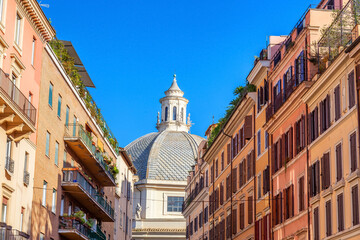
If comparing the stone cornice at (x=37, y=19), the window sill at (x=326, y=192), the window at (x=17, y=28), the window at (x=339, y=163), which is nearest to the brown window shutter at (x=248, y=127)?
the stone cornice at (x=37, y=19)

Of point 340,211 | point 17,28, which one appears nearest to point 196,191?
point 17,28

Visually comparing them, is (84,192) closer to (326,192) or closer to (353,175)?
(326,192)

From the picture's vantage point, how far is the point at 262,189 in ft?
148

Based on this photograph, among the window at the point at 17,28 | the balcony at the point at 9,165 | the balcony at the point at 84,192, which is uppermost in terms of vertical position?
the window at the point at 17,28

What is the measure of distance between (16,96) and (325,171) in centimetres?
1372

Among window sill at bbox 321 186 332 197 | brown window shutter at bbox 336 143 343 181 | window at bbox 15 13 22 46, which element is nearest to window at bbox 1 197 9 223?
window at bbox 15 13 22 46

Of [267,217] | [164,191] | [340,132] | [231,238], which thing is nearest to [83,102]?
[231,238]

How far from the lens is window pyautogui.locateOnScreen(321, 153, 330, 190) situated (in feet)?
106

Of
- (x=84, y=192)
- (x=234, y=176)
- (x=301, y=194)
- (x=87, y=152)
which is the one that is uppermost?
(x=87, y=152)

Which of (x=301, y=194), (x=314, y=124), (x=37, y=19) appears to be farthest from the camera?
(x=37, y=19)

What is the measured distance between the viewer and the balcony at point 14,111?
33344 millimetres

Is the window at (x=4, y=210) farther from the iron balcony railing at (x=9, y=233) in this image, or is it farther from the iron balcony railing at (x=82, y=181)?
the iron balcony railing at (x=82, y=181)

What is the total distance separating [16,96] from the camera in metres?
35.4

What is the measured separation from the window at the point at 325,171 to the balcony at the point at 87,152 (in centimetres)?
2125
